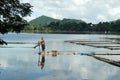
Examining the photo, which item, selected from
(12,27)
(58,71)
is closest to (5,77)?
(58,71)

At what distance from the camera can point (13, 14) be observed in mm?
13984

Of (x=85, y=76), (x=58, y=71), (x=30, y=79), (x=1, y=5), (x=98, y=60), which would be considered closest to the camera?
(x=1, y=5)

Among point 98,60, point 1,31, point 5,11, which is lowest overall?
point 98,60

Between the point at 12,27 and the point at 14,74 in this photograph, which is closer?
the point at 12,27

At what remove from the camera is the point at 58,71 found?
80.8 ft

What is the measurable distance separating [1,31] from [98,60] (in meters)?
20.9

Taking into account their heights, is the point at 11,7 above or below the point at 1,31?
above

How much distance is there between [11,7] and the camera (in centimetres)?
1388

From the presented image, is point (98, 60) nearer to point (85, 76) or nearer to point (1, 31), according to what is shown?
point (85, 76)

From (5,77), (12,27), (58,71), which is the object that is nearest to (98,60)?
(58,71)

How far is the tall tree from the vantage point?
535 inches

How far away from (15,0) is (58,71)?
38.6 ft

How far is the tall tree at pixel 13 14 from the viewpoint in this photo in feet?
44.6

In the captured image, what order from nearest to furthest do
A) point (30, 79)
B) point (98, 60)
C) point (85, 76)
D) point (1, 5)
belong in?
point (1, 5) < point (30, 79) < point (85, 76) < point (98, 60)
